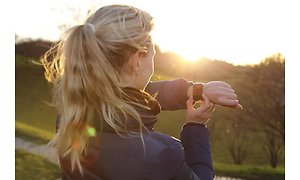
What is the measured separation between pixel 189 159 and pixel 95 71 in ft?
2.10

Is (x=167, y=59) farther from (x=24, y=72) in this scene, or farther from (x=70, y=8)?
(x=24, y=72)

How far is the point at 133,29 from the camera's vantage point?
1526 millimetres

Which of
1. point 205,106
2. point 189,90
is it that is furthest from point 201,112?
point 189,90

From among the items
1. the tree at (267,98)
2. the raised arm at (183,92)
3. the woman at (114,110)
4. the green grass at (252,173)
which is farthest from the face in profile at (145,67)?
the tree at (267,98)

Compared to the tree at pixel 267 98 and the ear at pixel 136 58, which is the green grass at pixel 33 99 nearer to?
the tree at pixel 267 98

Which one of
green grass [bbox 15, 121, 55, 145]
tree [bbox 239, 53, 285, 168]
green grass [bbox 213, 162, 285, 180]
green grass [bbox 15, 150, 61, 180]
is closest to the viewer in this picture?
green grass [bbox 15, 150, 61, 180]

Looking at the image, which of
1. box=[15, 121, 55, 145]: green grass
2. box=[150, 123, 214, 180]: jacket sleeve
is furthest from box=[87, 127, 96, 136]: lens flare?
box=[15, 121, 55, 145]: green grass

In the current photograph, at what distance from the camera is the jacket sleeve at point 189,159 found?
138cm

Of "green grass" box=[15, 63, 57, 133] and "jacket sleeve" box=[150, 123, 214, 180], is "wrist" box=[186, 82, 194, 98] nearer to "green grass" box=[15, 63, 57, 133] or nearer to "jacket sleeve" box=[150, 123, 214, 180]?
"jacket sleeve" box=[150, 123, 214, 180]

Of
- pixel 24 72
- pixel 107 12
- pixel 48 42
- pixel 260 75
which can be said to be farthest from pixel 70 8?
pixel 107 12

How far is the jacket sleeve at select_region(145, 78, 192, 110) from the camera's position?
74.6 inches

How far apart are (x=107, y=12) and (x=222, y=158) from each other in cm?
1686

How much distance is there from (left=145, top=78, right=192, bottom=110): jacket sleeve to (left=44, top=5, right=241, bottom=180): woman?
0.25 m
